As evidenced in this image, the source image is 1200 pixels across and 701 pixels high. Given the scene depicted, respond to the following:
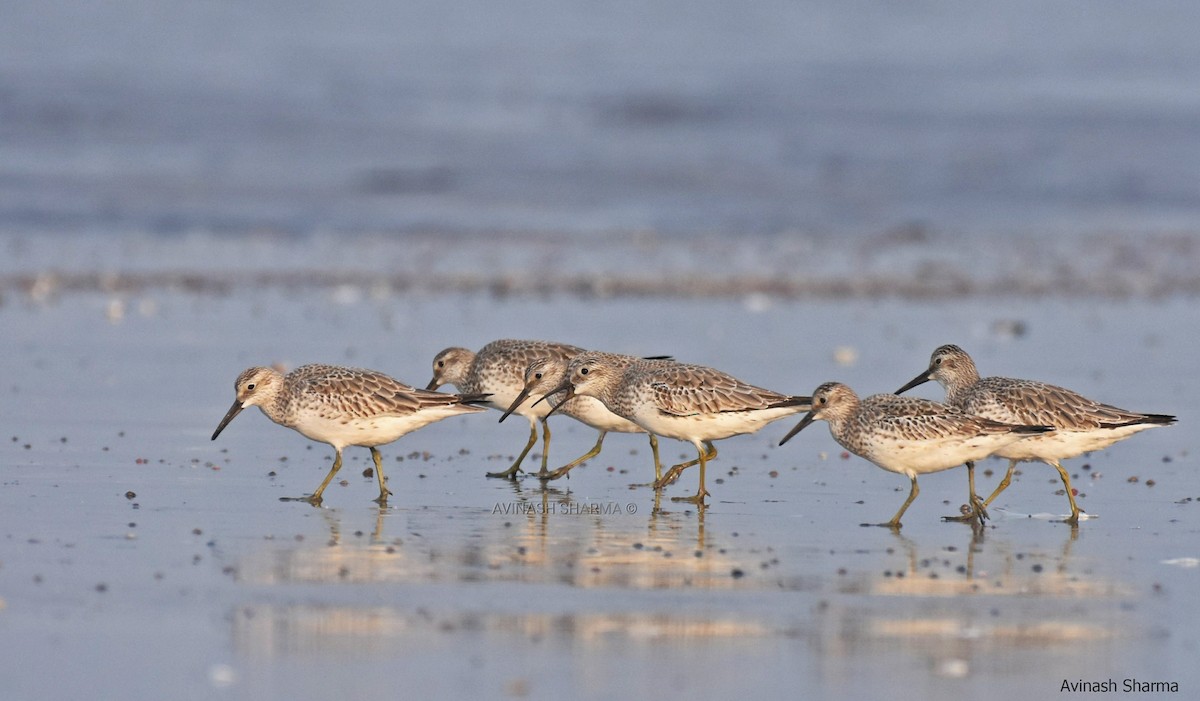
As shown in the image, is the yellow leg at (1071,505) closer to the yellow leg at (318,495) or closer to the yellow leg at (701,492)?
the yellow leg at (701,492)

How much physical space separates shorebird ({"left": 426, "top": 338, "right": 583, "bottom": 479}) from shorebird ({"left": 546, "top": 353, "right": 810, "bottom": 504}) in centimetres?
79

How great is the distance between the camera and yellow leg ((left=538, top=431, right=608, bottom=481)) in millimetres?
10250

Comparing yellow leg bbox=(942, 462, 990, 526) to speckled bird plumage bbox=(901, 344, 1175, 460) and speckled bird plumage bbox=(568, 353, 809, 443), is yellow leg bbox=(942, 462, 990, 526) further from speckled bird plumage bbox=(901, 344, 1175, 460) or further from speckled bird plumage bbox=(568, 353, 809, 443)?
speckled bird plumage bbox=(568, 353, 809, 443)

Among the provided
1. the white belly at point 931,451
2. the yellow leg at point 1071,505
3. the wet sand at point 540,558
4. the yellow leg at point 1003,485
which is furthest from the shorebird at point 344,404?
the yellow leg at point 1071,505

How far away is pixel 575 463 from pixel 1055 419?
2.95 metres

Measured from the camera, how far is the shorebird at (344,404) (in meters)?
9.42

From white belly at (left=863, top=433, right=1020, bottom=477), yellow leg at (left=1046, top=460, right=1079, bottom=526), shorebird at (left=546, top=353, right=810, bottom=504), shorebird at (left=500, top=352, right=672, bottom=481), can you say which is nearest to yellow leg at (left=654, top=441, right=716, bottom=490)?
shorebird at (left=546, top=353, right=810, bottom=504)

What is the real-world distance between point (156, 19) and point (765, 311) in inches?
1188

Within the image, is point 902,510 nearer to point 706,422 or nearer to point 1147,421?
point 706,422

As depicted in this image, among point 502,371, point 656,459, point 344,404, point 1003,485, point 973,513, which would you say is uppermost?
point 502,371

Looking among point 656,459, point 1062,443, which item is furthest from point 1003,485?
point 656,459

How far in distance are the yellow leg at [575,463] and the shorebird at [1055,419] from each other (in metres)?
2.36

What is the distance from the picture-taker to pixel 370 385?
31.4 feet

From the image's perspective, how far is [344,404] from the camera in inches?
370
